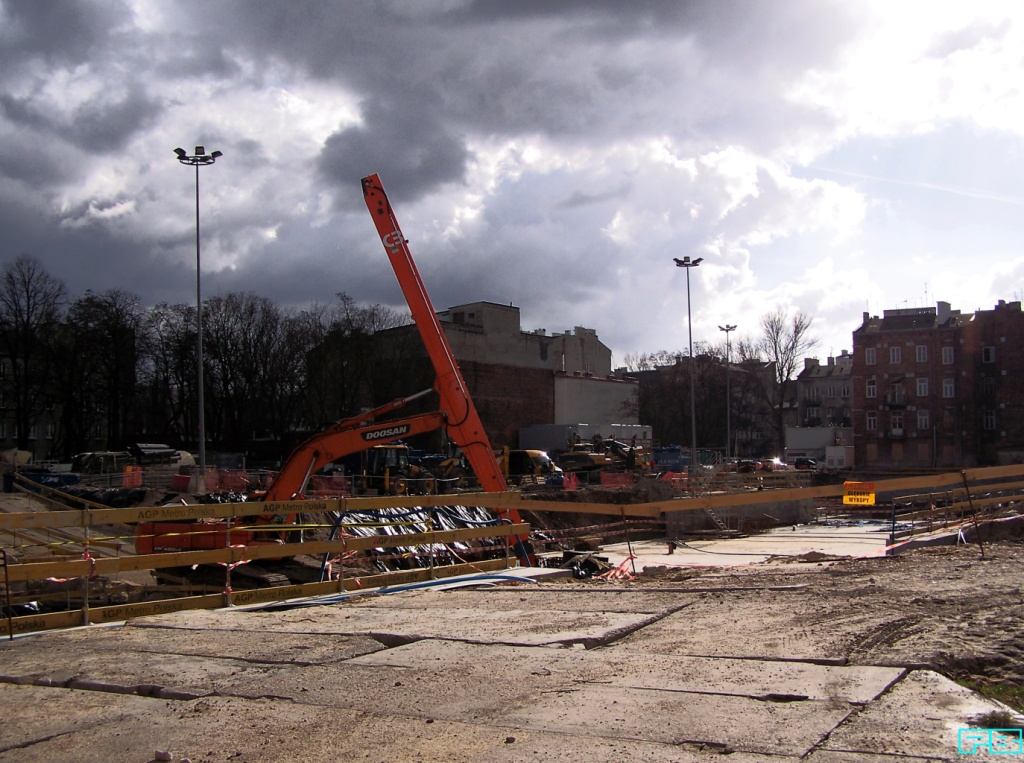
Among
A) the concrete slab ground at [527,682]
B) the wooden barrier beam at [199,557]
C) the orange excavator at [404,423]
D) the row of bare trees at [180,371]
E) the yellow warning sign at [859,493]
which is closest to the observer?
the concrete slab ground at [527,682]

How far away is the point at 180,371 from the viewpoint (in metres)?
69.4

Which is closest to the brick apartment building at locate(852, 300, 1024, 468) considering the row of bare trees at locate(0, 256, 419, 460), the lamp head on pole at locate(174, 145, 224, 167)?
the row of bare trees at locate(0, 256, 419, 460)

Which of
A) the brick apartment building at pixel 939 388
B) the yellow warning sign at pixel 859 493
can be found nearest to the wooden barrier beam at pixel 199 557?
the yellow warning sign at pixel 859 493

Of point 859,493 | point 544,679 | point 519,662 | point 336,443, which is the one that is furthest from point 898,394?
point 544,679

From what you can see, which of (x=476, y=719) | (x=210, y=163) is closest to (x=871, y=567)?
(x=476, y=719)

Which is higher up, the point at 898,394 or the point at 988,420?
the point at 898,394

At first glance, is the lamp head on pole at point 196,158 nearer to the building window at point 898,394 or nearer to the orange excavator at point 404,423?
the orange excavator at point 404,423

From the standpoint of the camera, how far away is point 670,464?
67.2m

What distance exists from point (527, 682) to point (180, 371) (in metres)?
67.5

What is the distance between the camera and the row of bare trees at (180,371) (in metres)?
63.6

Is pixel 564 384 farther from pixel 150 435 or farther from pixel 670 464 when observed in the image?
pixel 150 435

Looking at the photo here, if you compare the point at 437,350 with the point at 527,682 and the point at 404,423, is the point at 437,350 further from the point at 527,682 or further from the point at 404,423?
the point at 527,682

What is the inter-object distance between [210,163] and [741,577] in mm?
35007

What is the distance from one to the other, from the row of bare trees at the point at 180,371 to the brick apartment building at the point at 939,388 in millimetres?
39779
